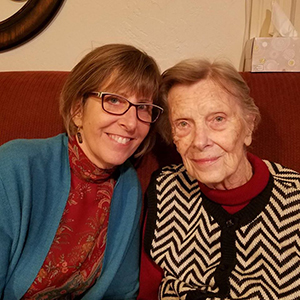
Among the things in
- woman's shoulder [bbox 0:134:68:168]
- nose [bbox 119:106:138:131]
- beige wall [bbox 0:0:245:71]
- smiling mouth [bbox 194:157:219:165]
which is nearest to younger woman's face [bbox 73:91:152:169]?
nose [bbox 119:106:138:131]

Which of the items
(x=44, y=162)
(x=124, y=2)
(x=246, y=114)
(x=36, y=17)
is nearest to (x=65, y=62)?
(x=36, y=17)

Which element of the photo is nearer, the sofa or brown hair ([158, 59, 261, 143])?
brown hair ([158, 59, 261, 143])

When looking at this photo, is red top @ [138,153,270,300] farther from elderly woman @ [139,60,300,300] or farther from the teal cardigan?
the teal cardigan

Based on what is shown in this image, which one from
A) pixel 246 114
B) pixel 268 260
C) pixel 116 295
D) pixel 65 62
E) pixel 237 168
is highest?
pixel 65 62

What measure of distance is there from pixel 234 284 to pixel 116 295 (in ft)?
1.73

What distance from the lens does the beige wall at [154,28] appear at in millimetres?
1733

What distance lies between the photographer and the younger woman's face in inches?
45.9

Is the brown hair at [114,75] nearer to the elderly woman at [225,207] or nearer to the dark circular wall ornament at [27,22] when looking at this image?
the elderly woman at [225,207]

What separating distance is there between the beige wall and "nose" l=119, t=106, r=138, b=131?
0.74 metres

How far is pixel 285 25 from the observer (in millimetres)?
1544

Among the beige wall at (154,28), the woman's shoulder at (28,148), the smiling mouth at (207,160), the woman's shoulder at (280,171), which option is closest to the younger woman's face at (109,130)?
the woman's shoulder at (28,148)

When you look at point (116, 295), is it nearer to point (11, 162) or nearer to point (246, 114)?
point (11, 162)

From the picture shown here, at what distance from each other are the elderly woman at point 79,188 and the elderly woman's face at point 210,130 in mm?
156

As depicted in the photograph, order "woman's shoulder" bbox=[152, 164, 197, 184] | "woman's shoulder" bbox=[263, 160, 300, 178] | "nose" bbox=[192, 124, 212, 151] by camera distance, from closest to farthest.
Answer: "nose" bbox=[192, 124, 212, 151], "woman's shoulder" bbox=[263, 160, 300, 178], "woman's shoulder" bbox=[152, 164, 197, 184]
